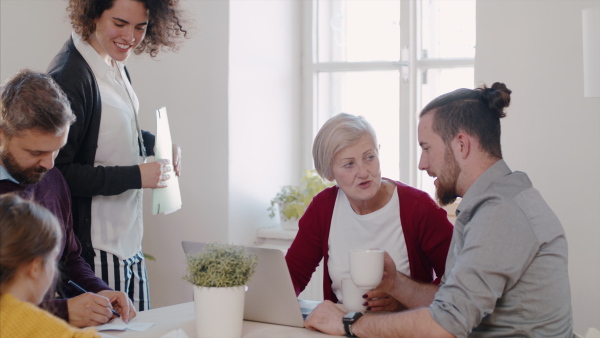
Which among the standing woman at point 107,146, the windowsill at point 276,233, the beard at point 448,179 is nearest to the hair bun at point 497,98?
the beard at point 448,179

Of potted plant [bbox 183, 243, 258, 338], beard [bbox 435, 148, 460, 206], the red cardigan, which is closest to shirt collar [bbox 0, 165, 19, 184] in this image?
potted plant [bbox 183, 243, 258, 338]

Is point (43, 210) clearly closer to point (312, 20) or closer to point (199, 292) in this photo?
point (199, 292)

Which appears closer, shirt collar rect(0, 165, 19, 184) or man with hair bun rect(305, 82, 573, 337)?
man with hair bun rect(305, 82, 573, 337)

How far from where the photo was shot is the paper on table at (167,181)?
7.59ft

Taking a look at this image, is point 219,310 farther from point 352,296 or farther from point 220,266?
point 352,296

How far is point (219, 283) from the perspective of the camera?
1.60 meters

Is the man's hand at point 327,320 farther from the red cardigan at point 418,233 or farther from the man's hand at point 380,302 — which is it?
the red cardigan at point 418,233

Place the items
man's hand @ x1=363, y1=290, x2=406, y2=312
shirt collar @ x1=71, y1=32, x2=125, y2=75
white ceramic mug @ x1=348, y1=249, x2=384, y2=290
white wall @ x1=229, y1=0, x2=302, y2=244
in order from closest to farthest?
white ceramic mug @ x1=348, y1=249, x2=384, y2=290 → man's hand @ x1=363, y1=290, x2=406, y2=312 → shirt collar @ x1=71, y1=32, x2=125, y2=75 → white wall @ x1=229, y1=0, x2=302, y2=244

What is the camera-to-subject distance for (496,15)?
292 cm

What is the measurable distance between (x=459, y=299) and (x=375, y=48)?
7.71 feet

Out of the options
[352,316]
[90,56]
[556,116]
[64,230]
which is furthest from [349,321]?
[556,116]

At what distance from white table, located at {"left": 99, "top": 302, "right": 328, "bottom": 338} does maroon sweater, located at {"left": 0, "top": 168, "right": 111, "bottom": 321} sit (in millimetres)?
194

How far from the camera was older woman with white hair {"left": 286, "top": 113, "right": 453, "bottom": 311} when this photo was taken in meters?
2.18

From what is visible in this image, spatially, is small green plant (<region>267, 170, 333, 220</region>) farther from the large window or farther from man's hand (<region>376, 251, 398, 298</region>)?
man's hand (<region>376, 251, 398, 298</region>)
